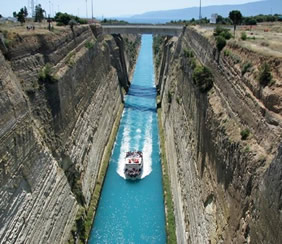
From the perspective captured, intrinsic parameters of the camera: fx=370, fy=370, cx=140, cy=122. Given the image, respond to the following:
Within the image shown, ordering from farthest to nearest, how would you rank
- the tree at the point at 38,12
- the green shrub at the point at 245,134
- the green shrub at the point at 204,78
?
the tree at the point at 38,12, the green shrub at the point at 204,78, the green shrub at the point at 245,134

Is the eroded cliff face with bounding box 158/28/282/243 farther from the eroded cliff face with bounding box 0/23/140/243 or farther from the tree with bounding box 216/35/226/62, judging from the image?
the eroded cliff face with bounding box 0/23/140/243

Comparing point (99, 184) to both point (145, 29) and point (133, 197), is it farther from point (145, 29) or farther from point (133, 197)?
point (145, 29)

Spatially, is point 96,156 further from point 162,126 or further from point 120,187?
point 162,126

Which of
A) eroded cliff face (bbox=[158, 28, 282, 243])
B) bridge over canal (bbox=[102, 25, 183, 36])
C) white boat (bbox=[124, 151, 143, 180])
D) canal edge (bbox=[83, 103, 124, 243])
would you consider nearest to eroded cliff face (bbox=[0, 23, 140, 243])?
canal edge (bbox=[83, 103, 124, 243])

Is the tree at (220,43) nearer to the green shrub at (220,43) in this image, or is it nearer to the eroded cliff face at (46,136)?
the green shrub at (220,43)

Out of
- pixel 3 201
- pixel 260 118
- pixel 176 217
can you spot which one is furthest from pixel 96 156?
pixel 260 118

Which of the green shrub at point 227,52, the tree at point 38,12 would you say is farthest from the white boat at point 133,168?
the tree at point 38,12
